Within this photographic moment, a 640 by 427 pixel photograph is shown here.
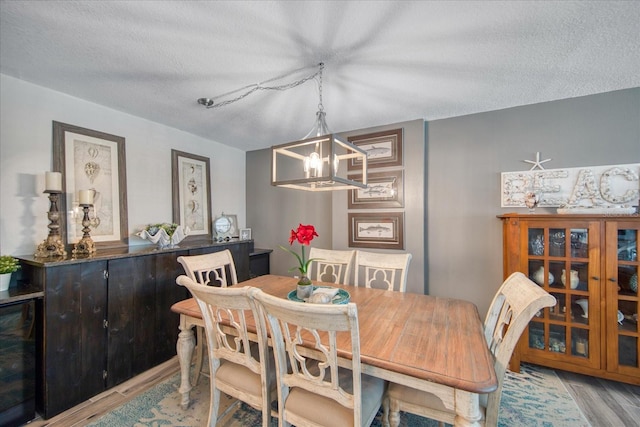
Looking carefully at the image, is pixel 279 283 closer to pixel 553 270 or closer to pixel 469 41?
pixel 469 41

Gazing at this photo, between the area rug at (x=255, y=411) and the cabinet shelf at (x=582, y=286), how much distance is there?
293 millimetres

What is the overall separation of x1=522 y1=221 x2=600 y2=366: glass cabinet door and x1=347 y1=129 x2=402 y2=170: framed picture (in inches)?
56.5

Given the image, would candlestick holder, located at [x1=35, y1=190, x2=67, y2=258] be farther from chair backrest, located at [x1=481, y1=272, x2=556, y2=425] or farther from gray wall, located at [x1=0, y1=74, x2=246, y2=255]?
chair backrest, located at [x1=481, y1=272, x2=556, y2=425]

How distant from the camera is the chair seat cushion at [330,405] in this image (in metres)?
1.17

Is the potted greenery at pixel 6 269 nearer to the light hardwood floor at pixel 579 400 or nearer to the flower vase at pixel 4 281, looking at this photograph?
the flower vase at pixel 4 281

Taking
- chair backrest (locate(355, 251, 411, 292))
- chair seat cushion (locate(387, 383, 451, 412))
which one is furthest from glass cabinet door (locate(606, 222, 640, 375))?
chair seat cushion (locate(387, 383, 451, 412))

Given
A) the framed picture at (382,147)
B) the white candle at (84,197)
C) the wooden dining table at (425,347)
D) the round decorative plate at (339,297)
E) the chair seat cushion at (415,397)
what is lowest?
the chair seat cushion at (415,397)

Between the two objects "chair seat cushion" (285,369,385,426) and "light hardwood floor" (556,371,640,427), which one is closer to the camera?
"chair seat cushion" (285,369,385,426)

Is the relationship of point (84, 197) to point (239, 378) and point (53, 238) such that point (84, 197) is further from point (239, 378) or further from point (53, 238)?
point (239, 378)

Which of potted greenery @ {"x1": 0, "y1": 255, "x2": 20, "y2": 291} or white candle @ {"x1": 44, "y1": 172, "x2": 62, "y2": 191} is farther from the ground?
white candle @ {"x1": 44, "y1": 172, "x2": 62, "y2": 191}

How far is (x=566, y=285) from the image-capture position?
2.21 meters

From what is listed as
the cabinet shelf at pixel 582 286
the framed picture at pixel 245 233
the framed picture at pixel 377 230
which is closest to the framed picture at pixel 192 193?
the framed picture at pixel 245 233

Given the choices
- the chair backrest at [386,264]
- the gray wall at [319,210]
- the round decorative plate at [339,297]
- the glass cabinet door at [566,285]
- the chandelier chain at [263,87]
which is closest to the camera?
the round decorative plate at [339,297]

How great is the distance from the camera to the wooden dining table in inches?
40.4
